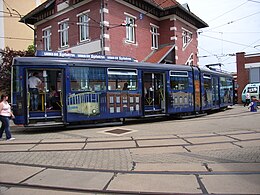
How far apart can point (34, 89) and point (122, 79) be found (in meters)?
4.13

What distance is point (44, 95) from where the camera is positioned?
11.3 meters

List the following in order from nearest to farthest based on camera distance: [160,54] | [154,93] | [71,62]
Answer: [71,62] → [154,93] → [160,54]

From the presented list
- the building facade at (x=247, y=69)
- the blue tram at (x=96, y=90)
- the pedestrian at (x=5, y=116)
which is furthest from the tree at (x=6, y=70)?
the building facade at (x=247, y=69)

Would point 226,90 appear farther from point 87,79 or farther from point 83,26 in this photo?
point 87,79

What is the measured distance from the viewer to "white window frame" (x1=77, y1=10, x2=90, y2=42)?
2189cm

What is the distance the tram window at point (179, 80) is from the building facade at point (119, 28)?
597 centimetres

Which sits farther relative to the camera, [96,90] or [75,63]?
[96,90]

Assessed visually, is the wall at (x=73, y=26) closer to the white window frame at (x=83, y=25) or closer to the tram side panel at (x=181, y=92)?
the white window frame at (x=83, y=25)

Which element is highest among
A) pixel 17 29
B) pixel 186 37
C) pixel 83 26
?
pixel 17 29

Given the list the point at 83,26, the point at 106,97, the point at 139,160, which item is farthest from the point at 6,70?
the point at 139,160

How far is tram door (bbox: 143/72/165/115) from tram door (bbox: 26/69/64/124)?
15.1 feet

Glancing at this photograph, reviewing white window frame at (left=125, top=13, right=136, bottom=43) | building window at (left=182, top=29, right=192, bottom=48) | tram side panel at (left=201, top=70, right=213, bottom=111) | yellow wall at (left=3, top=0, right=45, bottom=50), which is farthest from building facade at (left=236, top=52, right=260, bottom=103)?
yellow wall at (left=3, top=0, right=45, bottom=50)

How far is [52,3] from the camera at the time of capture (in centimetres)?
2541

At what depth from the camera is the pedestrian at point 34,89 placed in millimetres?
11102
